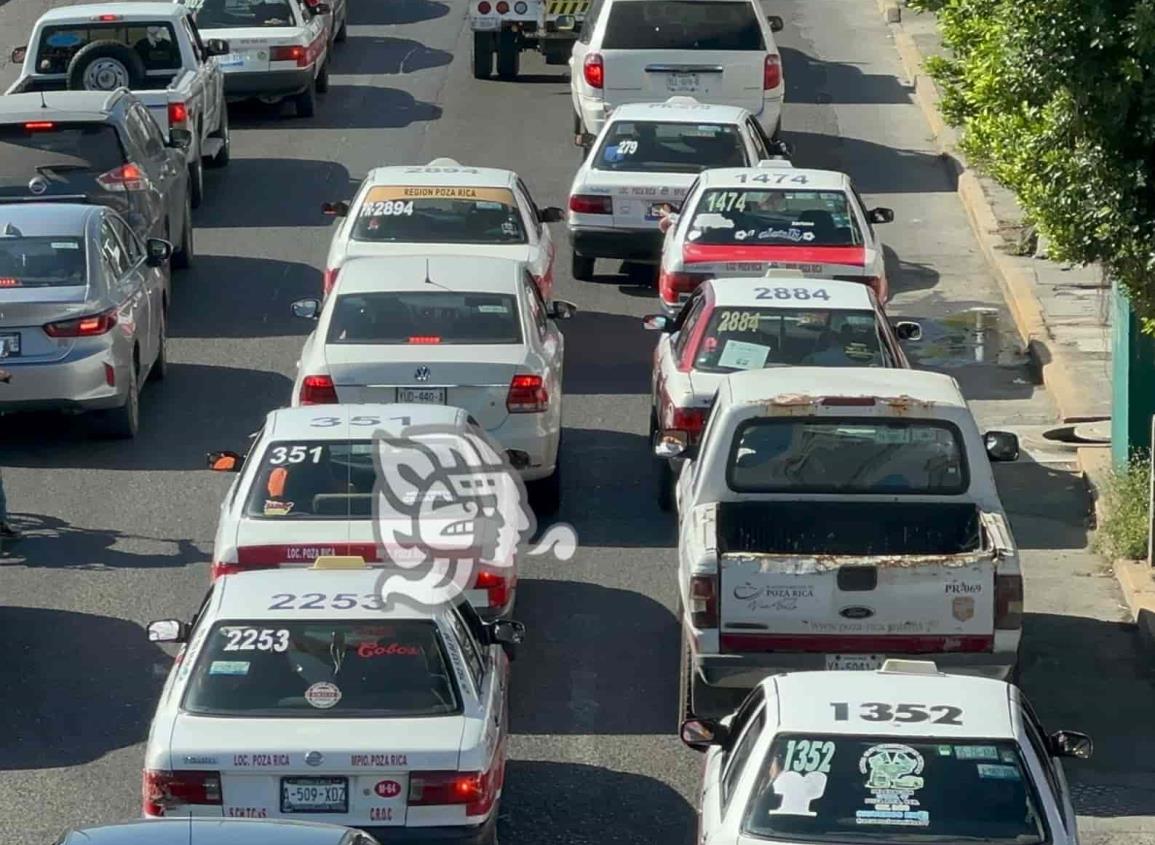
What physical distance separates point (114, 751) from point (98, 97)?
410 inches

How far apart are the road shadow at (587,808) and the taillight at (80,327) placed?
256 inches

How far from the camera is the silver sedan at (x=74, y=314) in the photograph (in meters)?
17.1

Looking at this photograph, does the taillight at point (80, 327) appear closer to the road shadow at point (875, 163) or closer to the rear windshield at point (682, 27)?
the rear windshield at point (682, 27)

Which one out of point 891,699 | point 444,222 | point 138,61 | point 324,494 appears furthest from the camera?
point 138,61

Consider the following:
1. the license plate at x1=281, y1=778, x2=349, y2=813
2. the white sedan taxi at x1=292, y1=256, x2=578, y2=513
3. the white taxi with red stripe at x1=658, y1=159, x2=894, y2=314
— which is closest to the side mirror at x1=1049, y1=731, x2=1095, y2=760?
the license plate at x1=281, y1=778, x2=349, y2=813

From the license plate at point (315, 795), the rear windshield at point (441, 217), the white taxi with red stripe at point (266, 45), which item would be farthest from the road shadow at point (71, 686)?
the white taxi with red stripe at point (266, 45)

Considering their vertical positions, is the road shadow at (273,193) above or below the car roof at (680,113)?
below

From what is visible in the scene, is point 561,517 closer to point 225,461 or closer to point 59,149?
point 225,461

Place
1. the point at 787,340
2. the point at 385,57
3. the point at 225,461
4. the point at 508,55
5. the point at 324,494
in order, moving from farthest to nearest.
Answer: the point at 385,57 → the point at 508,55 → the point at 787,340 → the point at 225,461 → the point at 324,494

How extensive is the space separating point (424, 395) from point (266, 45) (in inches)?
541

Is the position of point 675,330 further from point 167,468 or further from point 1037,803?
point 1037,803

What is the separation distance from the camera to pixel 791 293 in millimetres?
15922

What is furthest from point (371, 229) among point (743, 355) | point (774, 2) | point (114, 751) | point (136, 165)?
point (774, 2)

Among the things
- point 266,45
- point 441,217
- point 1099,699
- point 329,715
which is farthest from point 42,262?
point 266,45
